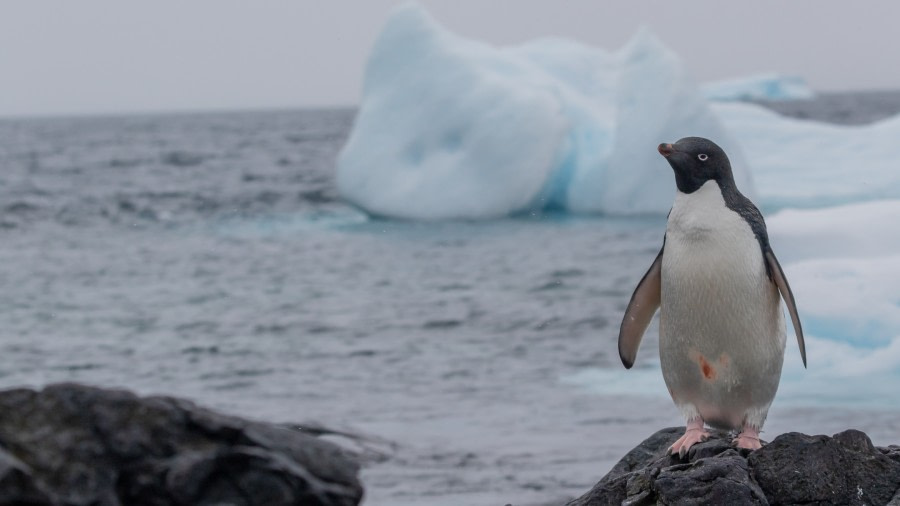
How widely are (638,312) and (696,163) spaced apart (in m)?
0.47

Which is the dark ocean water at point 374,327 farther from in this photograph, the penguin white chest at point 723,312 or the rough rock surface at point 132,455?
the penguin white chest at point 723,312

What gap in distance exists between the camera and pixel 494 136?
13.3 metres

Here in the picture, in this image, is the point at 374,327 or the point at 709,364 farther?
the point at 374,327

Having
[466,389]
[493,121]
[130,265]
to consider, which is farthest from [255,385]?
[493,121]

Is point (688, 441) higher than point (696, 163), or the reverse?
point (696, 163)

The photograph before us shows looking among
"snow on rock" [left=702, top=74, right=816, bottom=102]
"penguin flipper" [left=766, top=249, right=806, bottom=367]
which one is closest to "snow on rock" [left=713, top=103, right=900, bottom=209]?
"penguin flipper" [left=766, top=249, right=806, bottom=367]

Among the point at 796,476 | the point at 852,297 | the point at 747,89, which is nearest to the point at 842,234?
the point at 852,297

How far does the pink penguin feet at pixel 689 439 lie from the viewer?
239 centimetres

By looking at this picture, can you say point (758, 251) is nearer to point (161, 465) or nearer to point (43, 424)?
point (161, 465)

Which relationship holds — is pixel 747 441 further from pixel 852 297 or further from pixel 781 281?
pixel 852 297

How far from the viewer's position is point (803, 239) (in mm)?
9102

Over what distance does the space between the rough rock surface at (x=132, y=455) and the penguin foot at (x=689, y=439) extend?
211 centimetres

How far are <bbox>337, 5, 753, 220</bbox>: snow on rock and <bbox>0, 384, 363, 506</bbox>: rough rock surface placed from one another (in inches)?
366

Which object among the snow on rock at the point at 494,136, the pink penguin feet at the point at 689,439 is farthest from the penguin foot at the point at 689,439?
the snow on rock at the point at 494,136
